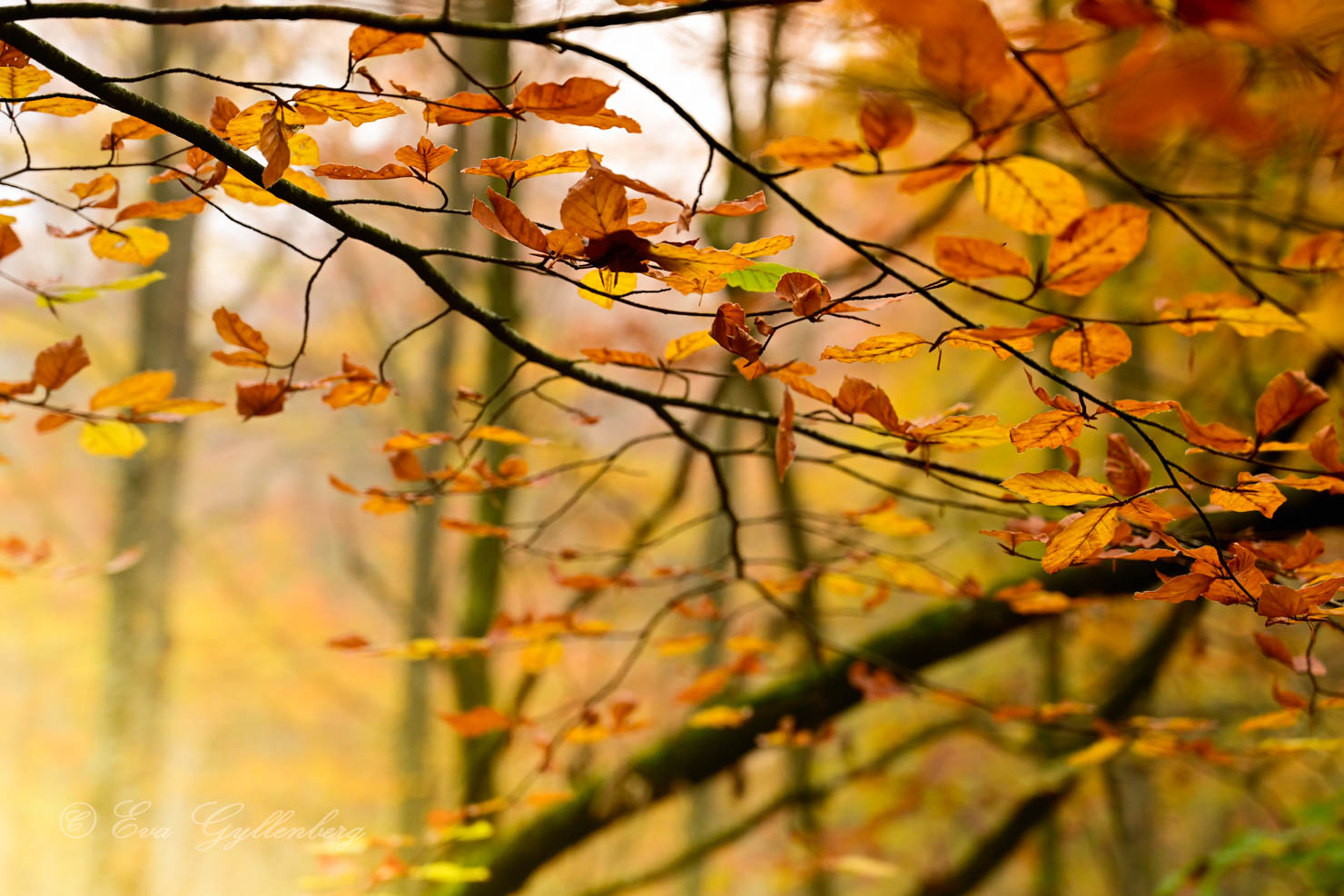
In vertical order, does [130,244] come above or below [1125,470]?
above

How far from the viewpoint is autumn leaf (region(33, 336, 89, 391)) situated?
2.20 feet

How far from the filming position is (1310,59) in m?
0.37

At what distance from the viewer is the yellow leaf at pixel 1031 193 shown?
379 millimetres

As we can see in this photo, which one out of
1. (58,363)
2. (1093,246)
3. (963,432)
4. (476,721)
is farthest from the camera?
(476,721)

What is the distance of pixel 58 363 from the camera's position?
680mm

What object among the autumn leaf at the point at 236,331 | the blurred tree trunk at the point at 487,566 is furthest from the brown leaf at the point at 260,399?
the blurred tree trunk at the point at 487,566

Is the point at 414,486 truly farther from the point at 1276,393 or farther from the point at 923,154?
the point at 1276,393

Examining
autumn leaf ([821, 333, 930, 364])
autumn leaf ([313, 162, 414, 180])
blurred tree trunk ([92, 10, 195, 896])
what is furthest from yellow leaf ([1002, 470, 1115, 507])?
blurred tree trunk ([92, 10, 195, 896])

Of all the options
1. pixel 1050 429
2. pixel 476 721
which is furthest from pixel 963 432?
pixel 476 721

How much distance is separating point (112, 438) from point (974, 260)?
80 cm

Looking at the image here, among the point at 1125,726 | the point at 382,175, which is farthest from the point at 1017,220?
the point at 1125,726

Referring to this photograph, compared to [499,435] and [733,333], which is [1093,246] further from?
[499,435]

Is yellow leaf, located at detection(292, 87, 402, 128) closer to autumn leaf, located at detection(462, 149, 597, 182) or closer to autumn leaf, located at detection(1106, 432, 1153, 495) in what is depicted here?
autumn leaf, located at detection(462, 149, 597, 182)

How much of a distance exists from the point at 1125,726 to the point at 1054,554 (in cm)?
86
